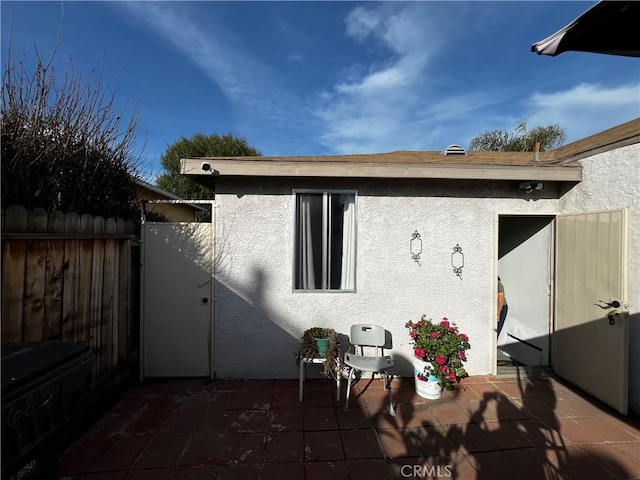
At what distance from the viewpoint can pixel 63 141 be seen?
2.95m

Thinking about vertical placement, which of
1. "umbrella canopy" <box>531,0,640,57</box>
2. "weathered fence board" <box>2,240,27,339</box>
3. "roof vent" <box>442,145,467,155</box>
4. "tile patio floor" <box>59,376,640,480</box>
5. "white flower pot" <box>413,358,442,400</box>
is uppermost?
"roof vent" <box>442,145,467,155</box>

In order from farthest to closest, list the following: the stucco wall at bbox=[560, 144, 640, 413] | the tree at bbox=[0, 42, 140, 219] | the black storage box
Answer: the stucco wall at bbox=[560, 144, 640, 413] → the tree at bbox=[0, 42, 140, 219] → the black storage box

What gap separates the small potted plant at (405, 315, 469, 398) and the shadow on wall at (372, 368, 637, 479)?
227 millimetres

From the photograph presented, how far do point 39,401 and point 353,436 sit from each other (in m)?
2.48

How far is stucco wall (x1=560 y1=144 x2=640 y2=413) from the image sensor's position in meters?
3.17

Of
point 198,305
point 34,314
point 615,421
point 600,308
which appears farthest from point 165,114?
point 615,421

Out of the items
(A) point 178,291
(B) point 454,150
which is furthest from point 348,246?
(B) point 454,150

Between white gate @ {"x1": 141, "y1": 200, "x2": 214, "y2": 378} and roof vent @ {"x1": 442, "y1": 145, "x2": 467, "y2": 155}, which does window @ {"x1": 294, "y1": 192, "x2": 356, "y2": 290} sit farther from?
roof vent @ {"x1": 442, "y1": 145, "x2": 467, "y2": 155}

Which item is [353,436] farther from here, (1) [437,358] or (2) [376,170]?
(2) [376,170]

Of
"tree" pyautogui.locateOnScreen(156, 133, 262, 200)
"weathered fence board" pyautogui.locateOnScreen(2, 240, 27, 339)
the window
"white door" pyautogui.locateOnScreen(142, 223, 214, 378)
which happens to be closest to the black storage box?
"weathered fence board" pyautogui.locateOnScreen(2, 240, 27, 339)

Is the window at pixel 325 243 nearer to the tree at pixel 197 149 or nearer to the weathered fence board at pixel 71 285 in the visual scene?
the weathered fence board at pixel 71 285

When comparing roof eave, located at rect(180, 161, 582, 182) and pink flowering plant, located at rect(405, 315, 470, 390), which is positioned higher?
roof eave, located at rect(180, 161, 582, 182)

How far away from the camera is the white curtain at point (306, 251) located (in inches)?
157

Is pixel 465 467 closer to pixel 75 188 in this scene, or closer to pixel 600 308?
pixel 600 308
